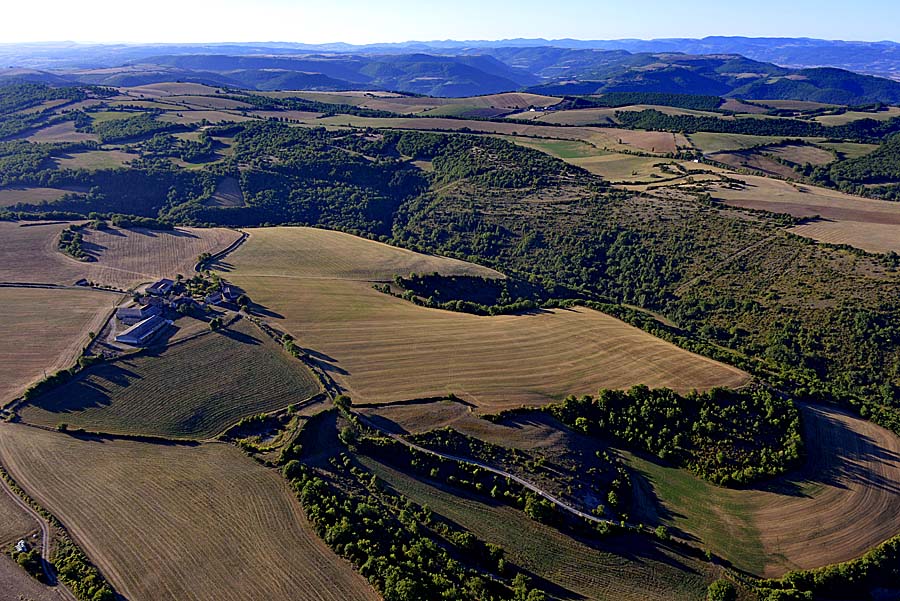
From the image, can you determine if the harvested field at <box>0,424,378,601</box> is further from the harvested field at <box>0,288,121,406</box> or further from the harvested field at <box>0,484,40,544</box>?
the harvested field at <box>0,288,121,406</box>

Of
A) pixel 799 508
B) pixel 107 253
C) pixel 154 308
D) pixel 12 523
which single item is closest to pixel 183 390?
pixel 154 308

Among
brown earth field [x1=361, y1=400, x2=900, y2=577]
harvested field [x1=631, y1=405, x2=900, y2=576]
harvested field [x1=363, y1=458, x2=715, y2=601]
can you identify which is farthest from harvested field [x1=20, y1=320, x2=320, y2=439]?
harvested field [x1=631, y1=405, x2=900, y2=576]

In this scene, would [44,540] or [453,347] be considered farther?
[453,347]

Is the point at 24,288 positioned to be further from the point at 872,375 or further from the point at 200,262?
the point at 872,375

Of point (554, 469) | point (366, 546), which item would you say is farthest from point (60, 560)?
point (554, 469)

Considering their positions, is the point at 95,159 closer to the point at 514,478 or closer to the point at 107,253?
the point at 107,253

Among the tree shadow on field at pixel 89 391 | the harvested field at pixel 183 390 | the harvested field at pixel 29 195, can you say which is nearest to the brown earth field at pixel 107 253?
the harvested field at pixel 29 195

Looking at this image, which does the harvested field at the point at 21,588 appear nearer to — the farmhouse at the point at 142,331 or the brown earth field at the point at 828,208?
the farmhouse at the point at 142,331

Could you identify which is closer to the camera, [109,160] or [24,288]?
[24,288]
